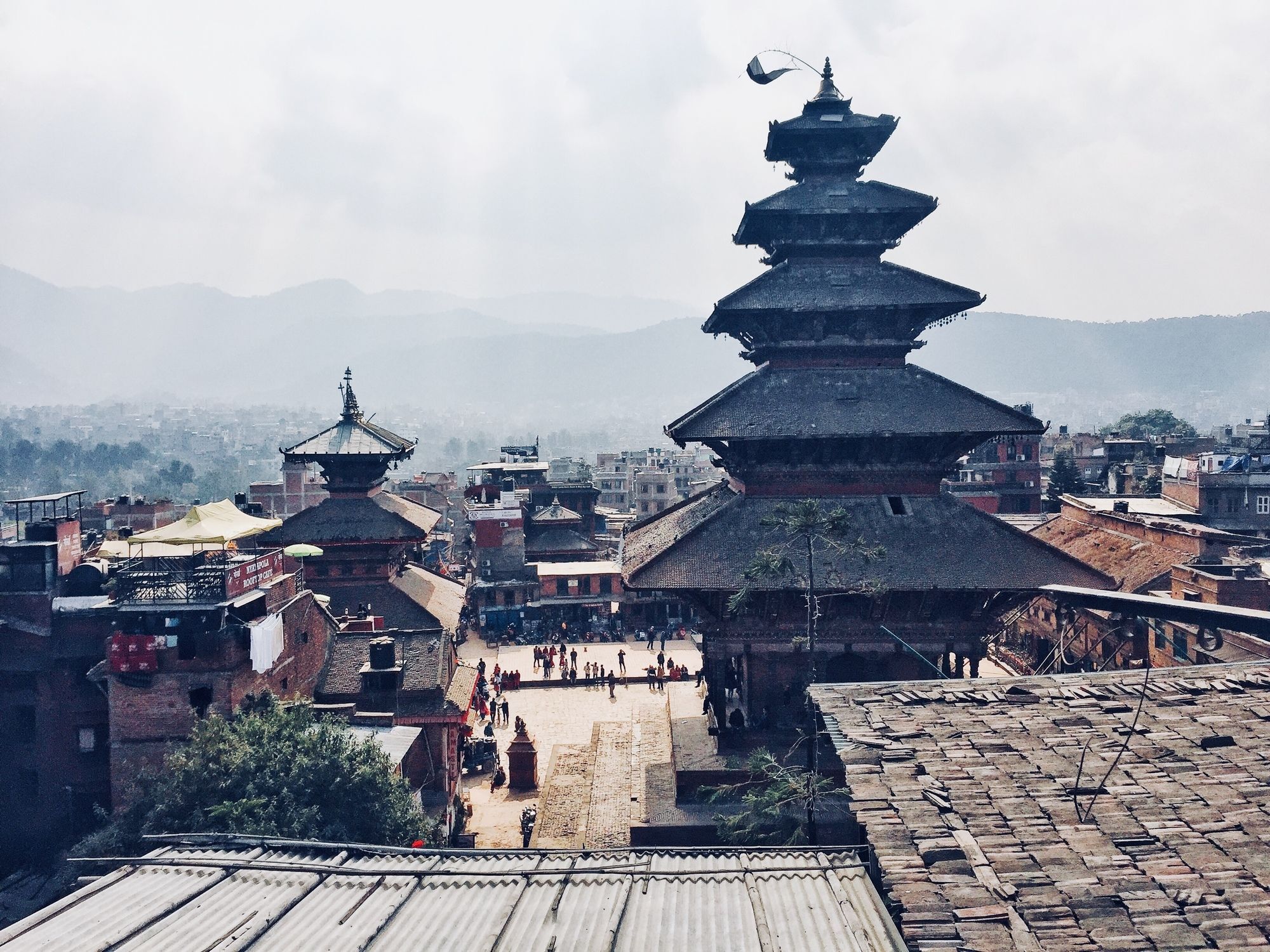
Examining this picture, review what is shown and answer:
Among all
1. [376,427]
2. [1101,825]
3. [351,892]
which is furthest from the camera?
[376,427]

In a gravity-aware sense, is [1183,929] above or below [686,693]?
above

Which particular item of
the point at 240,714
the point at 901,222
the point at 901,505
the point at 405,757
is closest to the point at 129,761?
the point at 240,714

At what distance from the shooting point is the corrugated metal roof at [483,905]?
8.23 meters

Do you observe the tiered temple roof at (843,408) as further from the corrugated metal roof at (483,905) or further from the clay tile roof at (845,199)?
the corrugated metal roof at (483,905)

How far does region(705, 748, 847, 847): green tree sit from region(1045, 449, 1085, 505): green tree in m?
55.3

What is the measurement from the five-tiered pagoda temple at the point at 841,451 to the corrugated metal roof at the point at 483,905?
8.07 m

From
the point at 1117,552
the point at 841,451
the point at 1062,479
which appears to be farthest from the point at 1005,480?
the point at 841,451

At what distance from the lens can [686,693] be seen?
24562 mm

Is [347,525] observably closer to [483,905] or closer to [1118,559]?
[483,905]

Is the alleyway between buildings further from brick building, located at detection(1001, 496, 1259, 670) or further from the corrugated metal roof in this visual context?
brick building, located at detection(1001, 496, 1259, 670)

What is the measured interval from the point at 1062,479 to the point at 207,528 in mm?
65166

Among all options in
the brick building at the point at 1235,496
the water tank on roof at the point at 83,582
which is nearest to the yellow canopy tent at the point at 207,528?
the water tank on roof at the point at 83,582

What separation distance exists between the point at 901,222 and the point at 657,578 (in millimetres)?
11559

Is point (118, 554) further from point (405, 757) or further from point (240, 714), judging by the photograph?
point (405, 757)
